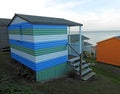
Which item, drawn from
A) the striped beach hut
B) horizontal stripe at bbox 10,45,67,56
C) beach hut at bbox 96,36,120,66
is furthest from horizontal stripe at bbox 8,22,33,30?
beach hut at bbox 96,36,120,66

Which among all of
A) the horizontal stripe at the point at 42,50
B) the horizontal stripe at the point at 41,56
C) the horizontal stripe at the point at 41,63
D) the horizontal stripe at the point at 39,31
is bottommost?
the horizontal stripe at the point at 41,63

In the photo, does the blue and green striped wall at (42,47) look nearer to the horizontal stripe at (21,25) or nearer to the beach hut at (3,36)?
the horizontal stripe at (21,25)

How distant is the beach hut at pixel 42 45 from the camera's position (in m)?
6.91

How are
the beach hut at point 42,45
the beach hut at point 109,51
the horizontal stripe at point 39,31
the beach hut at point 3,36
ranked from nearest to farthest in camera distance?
1. the horizontal stripe at point 39,31
2. the beach hut at point 42,45
3. the beach hut at point 3,36
4. the beach hut at point 109,51

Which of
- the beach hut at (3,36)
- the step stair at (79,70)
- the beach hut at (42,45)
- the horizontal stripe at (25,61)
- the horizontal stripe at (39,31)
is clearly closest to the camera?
the horizontal stripe at (39,31)

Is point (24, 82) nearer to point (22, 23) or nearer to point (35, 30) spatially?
point (35, 30)

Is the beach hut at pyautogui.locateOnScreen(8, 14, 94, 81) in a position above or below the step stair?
above

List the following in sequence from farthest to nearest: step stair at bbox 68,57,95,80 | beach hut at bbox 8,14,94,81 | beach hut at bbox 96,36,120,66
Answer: beach hut at bbox 96,36,120,66
step stair at bbox 68,57,95,80
beach hut at bbox 8,14,94,81

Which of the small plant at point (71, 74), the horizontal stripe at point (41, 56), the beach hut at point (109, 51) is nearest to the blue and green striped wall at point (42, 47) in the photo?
the horizontal stripe at point (41, 56)

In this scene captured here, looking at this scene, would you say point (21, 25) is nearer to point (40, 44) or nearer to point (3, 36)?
point (40, 44)

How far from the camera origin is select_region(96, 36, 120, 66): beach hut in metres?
14.4

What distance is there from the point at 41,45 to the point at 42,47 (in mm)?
131

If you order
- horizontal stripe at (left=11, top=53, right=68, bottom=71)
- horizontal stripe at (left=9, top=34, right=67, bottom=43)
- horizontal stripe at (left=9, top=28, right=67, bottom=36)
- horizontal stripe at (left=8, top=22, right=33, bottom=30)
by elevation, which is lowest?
horizontal stripe at (left=11, top=53, right=68, bottom=71)

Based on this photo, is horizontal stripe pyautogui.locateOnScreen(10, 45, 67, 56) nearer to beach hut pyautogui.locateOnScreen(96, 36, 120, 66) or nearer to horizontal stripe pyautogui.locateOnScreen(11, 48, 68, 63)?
horizontal stripe pyautogui.locateOnScreen(11, 48, 68, 63)
